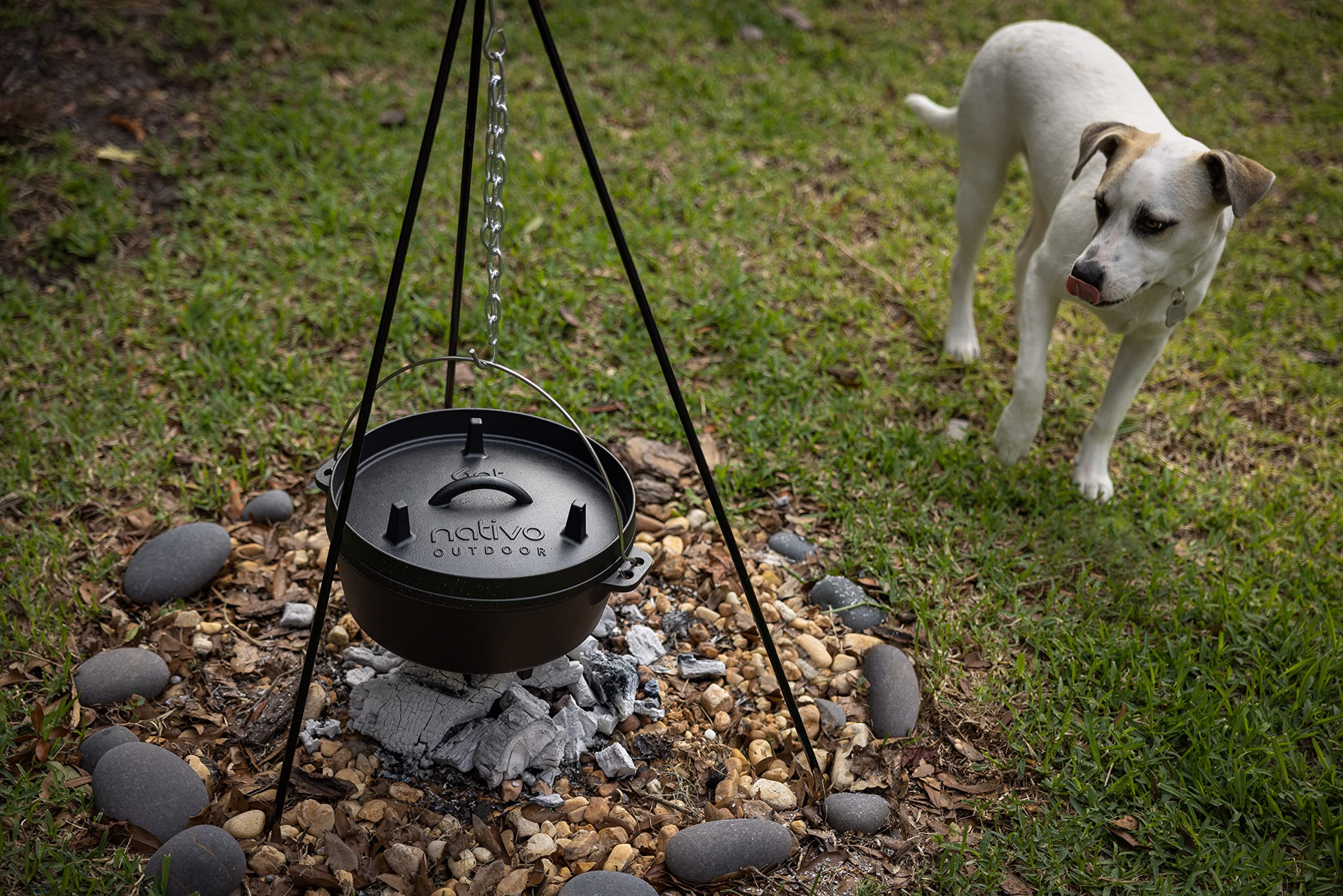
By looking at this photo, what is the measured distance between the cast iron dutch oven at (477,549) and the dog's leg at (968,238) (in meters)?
2.27

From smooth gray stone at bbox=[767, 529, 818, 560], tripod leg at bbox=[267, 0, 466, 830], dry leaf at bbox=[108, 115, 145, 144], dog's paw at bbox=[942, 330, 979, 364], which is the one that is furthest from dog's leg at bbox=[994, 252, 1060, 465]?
dry leaf at bbox=[108, 115, 145, 144]

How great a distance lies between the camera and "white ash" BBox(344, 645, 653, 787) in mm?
2318

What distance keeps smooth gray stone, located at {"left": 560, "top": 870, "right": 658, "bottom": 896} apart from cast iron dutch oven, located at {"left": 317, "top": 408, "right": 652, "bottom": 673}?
0.47m

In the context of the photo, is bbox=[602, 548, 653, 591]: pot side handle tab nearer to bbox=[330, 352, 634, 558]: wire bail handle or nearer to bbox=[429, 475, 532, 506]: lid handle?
bbox=[330, 352, 634, 558]: wire bail handle

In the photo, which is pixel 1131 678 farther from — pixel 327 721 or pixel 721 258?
pixel 721 258

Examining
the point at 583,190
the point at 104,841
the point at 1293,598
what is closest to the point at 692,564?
the point at 104,841

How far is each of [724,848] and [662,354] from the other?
3.65 ft

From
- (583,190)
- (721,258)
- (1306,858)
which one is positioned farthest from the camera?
(583,190)

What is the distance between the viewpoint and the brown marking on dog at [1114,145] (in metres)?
2.77

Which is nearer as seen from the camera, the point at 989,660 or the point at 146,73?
the point at 989,660

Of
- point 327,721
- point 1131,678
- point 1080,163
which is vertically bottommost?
point 327,721

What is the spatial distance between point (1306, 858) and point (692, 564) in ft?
5.65

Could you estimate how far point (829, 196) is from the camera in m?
5.08

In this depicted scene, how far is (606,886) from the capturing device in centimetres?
206
